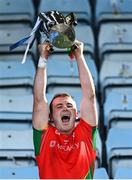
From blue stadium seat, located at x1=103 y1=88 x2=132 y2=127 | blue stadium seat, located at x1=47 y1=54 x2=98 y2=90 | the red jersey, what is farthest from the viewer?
blue stadium seat, located at x1=47 y1=54 x2=98 y2=90

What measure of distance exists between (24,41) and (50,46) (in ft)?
0.83

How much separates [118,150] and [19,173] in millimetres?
806

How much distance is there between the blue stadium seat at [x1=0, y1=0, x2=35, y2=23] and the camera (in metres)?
7.62

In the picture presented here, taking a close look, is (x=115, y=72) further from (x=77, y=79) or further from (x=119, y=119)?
(x=119, y=119)

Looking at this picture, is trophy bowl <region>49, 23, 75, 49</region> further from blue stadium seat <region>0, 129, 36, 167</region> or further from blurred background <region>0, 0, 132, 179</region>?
blue stadium seat <region>0, 129, 36, 167</region>

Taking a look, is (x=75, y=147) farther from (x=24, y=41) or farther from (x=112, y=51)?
(x=112, y=51)

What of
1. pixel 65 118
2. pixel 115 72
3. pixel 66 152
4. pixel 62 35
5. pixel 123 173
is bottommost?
pixel 123 173

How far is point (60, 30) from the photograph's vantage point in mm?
4441

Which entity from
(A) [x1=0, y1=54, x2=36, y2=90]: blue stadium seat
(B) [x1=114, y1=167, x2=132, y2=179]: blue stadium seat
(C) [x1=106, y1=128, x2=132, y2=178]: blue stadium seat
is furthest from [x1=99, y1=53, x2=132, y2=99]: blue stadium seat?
(B) [x1=114, y1=167, x2=132, y2=179]: blue stadium seat

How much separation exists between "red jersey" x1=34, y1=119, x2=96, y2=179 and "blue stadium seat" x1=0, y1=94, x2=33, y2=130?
170cm

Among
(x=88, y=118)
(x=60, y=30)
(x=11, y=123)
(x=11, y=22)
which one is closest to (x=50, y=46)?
(x=60, y=30)

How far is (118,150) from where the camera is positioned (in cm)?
586

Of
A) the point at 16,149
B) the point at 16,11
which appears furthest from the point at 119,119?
the point at 16,11

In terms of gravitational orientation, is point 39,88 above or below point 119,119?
above
